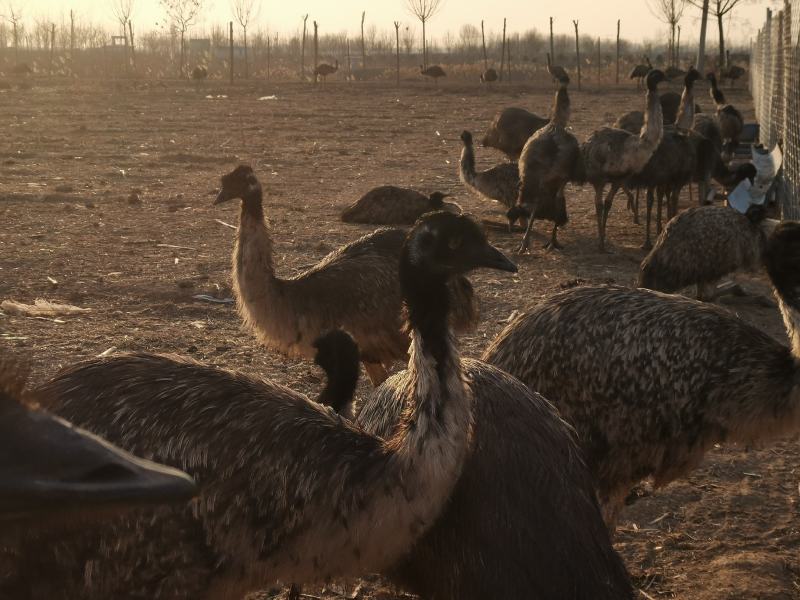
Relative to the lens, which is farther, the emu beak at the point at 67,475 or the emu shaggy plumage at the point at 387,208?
the emu shaggy plumage at the point at 387,208

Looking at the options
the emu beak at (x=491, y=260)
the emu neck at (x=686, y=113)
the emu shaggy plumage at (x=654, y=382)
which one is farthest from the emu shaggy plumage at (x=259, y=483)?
the emu neck at (x=686, y=113)

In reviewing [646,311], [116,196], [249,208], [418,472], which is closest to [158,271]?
[249,208]

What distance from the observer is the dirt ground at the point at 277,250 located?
4.73 meters

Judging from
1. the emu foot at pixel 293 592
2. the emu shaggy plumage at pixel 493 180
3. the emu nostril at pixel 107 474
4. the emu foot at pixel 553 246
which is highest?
the emu shaggy plumage at pixel 493 180

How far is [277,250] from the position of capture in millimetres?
9898

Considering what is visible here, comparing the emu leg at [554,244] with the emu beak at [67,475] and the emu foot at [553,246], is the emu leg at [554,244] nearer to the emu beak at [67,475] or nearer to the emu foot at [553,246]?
the emu foot at [553,246]

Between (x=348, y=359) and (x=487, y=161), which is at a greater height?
(x=487, y=161)

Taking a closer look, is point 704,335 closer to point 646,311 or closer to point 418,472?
point 646,311

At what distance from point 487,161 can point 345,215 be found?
22.1 ft

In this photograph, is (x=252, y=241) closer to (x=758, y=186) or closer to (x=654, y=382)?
(x=654, y=382)

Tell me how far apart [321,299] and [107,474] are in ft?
14.7

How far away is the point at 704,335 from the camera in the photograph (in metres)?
4.27

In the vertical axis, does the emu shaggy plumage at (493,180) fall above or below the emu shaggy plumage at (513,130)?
below

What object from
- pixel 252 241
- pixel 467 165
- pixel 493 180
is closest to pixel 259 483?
pixel 252 241
